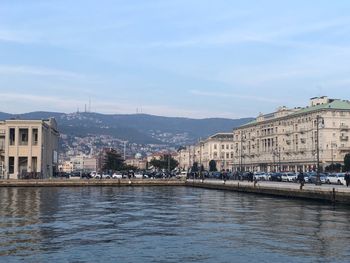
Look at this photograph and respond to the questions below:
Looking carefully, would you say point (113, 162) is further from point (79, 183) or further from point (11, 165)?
point (79, 183)

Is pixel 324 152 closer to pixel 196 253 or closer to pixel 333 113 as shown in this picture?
pixel 333 113

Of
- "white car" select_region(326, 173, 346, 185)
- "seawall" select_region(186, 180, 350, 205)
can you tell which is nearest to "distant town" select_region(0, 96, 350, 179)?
"white car" select_region(326, 173, 346, 185)

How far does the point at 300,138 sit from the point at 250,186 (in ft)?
315

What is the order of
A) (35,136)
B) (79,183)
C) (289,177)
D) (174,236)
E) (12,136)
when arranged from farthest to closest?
(35,136) < (12,136) < (79,183) < (289,177) < (174,236)

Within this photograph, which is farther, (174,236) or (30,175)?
(30,175)

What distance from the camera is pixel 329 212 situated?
3825 cm

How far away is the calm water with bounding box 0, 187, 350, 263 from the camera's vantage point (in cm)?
2034

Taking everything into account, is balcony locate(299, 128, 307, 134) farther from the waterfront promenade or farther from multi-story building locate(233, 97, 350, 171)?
the waterfront promenade

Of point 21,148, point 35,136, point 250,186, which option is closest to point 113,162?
point 35,136

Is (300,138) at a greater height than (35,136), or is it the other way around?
(300,138)

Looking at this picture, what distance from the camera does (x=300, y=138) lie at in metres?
161

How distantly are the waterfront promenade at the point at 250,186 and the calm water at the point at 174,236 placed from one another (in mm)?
10664

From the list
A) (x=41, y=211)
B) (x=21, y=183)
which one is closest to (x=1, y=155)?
(x=21, y=183)

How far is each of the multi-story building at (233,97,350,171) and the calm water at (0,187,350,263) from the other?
10028cm
